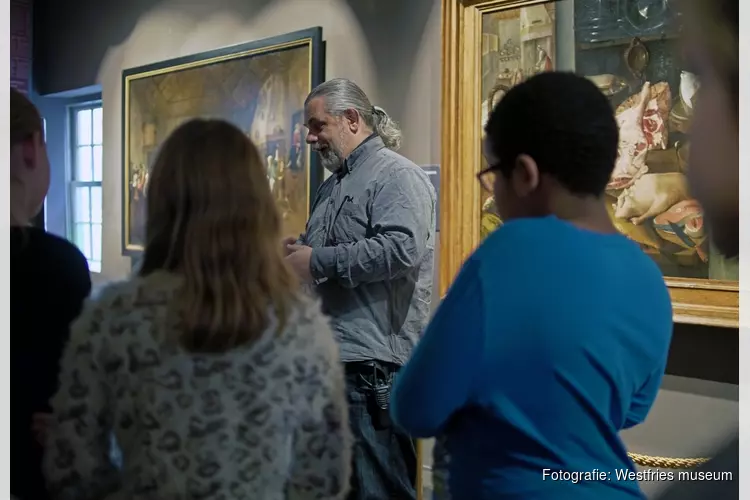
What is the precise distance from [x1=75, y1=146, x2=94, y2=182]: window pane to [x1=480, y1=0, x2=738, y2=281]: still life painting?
0.69 meters

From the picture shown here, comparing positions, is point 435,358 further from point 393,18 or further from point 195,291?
point 393,18

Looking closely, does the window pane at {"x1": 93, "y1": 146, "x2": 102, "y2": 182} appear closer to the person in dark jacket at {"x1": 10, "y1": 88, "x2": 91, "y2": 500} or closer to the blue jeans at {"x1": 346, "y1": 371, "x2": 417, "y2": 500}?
the person in dark jacket at {"x1": 10, "y1": 88, "x2": 91, "y2": 500}

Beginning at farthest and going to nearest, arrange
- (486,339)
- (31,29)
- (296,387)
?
(31,29), (296,387), (486,339)

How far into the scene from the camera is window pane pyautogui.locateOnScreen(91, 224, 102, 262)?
1.14 m

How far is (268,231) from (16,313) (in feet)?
1.47

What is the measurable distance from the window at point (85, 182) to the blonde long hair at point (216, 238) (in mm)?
186

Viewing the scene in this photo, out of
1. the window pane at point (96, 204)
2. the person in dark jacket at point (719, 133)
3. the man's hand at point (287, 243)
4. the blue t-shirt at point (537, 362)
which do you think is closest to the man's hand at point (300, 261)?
the man's hand at point (287, 243)

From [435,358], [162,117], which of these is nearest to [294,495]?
[435,358]

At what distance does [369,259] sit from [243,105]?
346 mm

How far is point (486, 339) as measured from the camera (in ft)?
2.82

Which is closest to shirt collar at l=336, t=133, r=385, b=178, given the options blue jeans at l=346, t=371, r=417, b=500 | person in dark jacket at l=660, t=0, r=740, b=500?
blue jeans at l=346, t=371, r=417, b=500

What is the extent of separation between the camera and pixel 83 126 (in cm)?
123

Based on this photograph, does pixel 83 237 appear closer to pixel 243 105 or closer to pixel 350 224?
pixel 243 105

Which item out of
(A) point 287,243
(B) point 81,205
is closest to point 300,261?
(A) point 287,243
